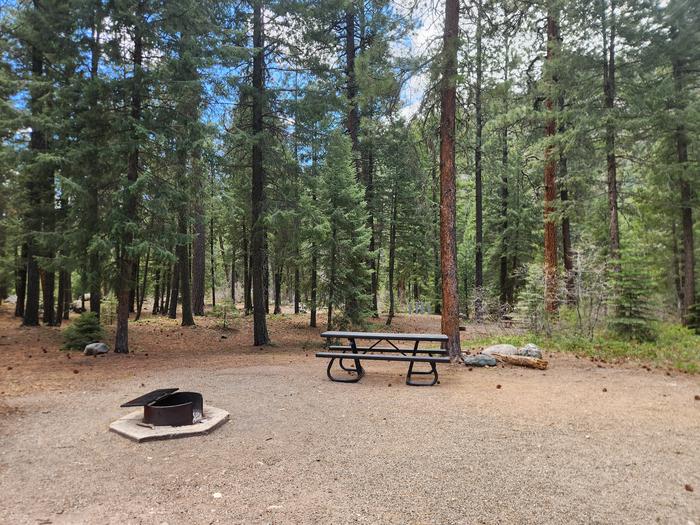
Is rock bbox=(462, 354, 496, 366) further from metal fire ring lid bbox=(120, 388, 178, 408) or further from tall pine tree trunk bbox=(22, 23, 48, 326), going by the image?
tall pine tree trunk bbox=(22, 23, 48, 326)

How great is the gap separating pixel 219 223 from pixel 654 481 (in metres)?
24.4

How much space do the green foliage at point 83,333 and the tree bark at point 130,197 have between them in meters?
1.06

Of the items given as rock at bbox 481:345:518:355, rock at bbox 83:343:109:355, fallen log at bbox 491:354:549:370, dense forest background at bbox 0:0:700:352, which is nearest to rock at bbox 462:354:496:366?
fallen log at bbox 491:354:549:370

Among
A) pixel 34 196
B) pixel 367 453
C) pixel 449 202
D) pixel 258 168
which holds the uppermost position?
pixel 258 168

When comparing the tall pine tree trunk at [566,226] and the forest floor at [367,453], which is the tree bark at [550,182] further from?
the forest floor at [367,453]

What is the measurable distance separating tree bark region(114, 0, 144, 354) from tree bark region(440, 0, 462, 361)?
6.32 m

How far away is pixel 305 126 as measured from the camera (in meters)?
11.9

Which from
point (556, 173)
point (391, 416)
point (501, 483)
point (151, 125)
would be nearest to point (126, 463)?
point (391, 416)

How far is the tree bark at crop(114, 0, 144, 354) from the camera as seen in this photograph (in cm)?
907

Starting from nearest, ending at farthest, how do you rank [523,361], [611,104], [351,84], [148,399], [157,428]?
[157,428] → [148,399] → [523,361] → [611,104] → [351,84]

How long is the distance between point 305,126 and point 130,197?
16.4 ft

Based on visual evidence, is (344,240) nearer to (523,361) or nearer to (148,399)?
(523,361)

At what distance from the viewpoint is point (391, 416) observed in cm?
505

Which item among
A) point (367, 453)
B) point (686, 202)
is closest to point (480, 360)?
point (367, 453)
